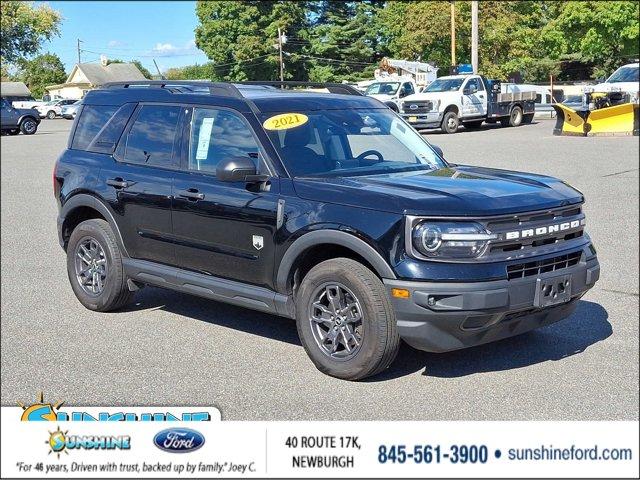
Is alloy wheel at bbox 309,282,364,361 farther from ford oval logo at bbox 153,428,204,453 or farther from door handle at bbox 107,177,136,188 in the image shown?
door handle at bbox 107,177,136,188

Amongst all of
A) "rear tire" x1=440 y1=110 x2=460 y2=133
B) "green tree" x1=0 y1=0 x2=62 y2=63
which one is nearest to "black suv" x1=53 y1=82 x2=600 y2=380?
"green tree" x1=0 y1=0 x2=62 y2=63

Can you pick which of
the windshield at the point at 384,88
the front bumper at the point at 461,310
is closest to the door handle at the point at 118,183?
the front bumper at the point at 461,310

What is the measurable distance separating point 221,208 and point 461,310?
1895 mm

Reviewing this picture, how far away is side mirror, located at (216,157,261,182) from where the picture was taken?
543 centimetres

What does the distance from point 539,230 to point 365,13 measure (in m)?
57.9

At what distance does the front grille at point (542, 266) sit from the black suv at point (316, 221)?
0.01 metres

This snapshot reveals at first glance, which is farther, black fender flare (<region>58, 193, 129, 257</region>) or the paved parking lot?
black fender flare (<region>58, 193, 129, 257</region>)

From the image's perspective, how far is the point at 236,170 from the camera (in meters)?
5.43

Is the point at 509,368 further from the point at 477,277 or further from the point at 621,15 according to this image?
the point at 621,15

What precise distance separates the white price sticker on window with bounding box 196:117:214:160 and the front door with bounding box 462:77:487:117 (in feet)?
80.3

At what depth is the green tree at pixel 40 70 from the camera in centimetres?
1307

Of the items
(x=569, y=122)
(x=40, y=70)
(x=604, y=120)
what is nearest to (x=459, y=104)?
(x=569, y=122)

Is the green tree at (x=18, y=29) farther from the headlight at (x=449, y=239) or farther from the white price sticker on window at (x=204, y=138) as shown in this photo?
the headlight at (x=449, y=239)

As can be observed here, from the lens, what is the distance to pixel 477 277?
15.4 feet
